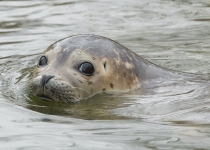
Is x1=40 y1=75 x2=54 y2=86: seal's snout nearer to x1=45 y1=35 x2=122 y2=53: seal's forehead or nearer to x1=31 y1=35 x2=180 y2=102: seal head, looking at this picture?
x1=31 y1=35 x2=180 y2=102: seal head

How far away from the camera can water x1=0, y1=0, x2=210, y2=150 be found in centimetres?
491

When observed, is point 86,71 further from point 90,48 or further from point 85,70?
point 90,48

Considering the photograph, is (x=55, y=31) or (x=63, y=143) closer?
(x=63, y=143)

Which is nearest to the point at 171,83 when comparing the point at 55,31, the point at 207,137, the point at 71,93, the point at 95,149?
the point at 71,93

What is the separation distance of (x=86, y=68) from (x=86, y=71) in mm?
29

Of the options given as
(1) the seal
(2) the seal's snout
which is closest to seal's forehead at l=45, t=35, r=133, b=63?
(1) the seal

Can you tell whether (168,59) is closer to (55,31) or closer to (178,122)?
(55,31)

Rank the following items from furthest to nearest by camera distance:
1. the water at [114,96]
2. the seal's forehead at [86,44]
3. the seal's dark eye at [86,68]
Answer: the seal's forehead at [86,44], the seal's dark eye at [86,68], the water at [114,96]

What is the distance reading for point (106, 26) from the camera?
10297 millimetres

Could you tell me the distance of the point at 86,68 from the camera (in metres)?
6.36

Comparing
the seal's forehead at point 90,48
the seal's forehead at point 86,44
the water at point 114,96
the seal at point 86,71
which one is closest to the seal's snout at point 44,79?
the seal at point 86,71

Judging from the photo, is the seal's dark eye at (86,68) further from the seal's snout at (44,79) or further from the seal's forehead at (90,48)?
the seal's snout at (44,79)

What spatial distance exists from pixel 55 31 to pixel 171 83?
3439 mm

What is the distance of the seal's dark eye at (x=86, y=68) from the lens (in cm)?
635
